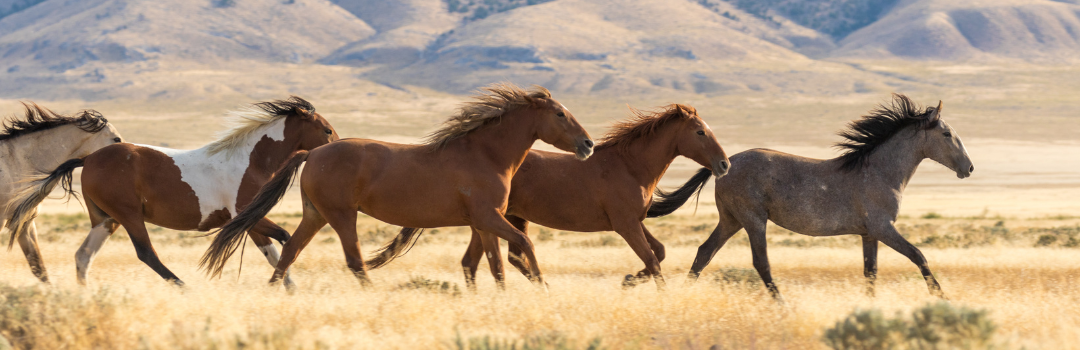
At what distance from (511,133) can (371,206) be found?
1.28 metres

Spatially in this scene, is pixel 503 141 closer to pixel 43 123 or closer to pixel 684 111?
pixel 684 111

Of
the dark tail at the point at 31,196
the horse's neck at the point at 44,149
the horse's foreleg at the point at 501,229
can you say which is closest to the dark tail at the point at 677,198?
the horse's foreleg at the point at 501,229

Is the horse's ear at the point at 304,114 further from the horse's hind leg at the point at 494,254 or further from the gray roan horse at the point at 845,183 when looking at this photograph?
the gray roan horse at the point at 845,183

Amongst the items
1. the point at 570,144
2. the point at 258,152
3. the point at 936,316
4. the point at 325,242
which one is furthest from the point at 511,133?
the point at 325,242

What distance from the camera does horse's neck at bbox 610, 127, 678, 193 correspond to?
833 cm

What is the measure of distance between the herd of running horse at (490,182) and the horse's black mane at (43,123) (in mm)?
249

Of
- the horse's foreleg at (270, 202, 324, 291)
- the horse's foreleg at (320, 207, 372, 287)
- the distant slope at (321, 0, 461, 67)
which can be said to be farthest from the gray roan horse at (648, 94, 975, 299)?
the distant slope at (321, 0, 461, 67)

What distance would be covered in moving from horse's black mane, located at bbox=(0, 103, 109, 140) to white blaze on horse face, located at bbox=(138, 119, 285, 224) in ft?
4.92

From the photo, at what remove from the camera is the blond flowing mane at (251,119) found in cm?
898

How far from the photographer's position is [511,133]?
7.84 m

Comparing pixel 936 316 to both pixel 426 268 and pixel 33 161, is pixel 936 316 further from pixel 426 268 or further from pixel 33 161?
pixel 33 161

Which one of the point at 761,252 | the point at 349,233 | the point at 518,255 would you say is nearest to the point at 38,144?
the point at 349,233

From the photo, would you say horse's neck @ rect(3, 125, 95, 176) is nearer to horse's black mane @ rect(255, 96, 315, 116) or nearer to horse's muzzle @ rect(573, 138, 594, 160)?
horse's black mane @ rect(255, 96, 315, 116)

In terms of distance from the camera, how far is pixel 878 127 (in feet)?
28.4
